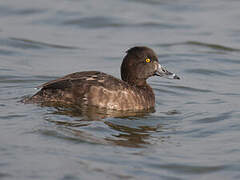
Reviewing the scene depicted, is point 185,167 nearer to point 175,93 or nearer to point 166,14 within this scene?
point 175,93

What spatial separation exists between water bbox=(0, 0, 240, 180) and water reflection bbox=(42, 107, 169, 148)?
15mm

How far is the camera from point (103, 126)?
7.86 m

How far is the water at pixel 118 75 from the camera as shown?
6.40 meters

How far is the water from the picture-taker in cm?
640

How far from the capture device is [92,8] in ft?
57.3

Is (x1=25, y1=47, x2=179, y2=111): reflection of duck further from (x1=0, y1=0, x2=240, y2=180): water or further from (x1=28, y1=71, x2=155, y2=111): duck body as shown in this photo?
(x1=0, y1=0, x2=240, y2=180): water

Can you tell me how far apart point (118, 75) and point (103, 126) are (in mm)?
3891

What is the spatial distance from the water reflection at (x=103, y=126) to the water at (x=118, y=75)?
0.05ft

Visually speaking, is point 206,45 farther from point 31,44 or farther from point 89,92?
point 89,92

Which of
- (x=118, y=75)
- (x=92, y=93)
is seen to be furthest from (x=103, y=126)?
(x=118, y=75)

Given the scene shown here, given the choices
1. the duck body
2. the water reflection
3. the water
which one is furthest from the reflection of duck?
the water

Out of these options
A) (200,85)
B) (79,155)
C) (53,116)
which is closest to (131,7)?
(200,85)

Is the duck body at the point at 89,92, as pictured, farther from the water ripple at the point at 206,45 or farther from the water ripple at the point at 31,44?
the water ripple at the point at 206,45

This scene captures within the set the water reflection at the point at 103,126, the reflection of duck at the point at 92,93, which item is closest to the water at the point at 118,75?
the water reflection at the point at 103,126
